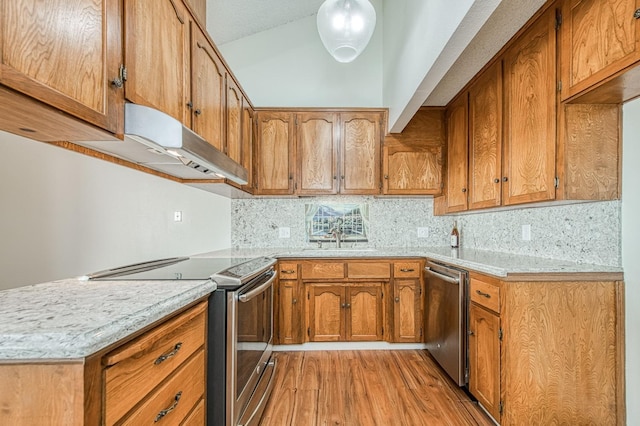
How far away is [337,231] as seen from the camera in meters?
3.41

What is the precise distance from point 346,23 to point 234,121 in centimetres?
112

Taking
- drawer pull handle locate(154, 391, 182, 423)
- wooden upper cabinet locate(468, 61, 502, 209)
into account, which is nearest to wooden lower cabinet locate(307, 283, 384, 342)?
wooden upper cabinet locate(468, 61, 502, 209)

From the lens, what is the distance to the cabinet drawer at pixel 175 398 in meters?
0.91

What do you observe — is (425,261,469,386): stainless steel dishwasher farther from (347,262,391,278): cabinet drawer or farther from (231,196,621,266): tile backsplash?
(231,196,621,266): tile backsplash

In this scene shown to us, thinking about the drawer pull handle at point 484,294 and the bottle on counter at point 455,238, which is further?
the bottle on counter at point 455,238

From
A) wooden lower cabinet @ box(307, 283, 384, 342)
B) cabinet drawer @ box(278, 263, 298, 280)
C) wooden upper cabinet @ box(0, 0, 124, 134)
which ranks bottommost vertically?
wooden lower cabinet @ box(307, 283, 384, 342)

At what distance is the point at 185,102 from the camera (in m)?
1.69

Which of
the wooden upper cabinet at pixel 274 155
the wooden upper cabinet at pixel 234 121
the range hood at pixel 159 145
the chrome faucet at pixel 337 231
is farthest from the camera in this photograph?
the chrome faucet at pixel 337 231

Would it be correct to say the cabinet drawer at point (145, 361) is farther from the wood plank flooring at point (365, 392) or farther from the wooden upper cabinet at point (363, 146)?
the wooden upper cabinet at point (363, 146)

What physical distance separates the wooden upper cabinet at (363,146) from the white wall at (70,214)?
1.68 metres

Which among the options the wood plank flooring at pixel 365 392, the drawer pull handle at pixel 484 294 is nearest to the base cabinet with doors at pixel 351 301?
the wood plank flooring at pixel 365 392

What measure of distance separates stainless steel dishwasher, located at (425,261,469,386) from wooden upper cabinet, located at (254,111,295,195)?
1562 millimetres

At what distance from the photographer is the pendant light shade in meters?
1.88

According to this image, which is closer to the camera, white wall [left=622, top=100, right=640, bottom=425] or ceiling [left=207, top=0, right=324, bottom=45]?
white wall [left=622, top=100, right=640, bottom=425]
